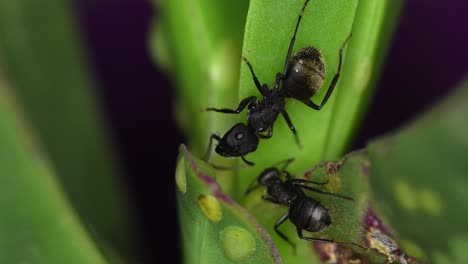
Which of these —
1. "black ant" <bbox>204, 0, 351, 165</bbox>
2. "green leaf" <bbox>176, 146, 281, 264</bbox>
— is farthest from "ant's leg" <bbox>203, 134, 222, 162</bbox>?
"green leaf" <bbox>176, 146, 281, 264</bbox>

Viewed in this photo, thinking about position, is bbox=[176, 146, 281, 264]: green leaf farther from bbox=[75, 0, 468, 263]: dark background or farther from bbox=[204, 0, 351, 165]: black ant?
bbox=[75, 0, 468, 263]: dark background

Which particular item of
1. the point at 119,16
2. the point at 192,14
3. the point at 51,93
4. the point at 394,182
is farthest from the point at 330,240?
the point at 119,16

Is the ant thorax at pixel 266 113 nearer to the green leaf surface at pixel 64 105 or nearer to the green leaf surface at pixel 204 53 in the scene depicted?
the green leaf surface at pixel 204 53

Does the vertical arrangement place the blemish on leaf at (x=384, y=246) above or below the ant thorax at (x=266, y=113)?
below

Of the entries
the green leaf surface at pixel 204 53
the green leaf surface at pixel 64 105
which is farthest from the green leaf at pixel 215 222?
the green leaf surface at pixel 64 105

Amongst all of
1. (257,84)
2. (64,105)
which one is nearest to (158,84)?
(64,105)

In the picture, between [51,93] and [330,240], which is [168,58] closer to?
[51,93]

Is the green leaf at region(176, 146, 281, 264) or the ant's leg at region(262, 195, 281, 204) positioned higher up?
the green leaf at region(176, 146, 281, 264)
